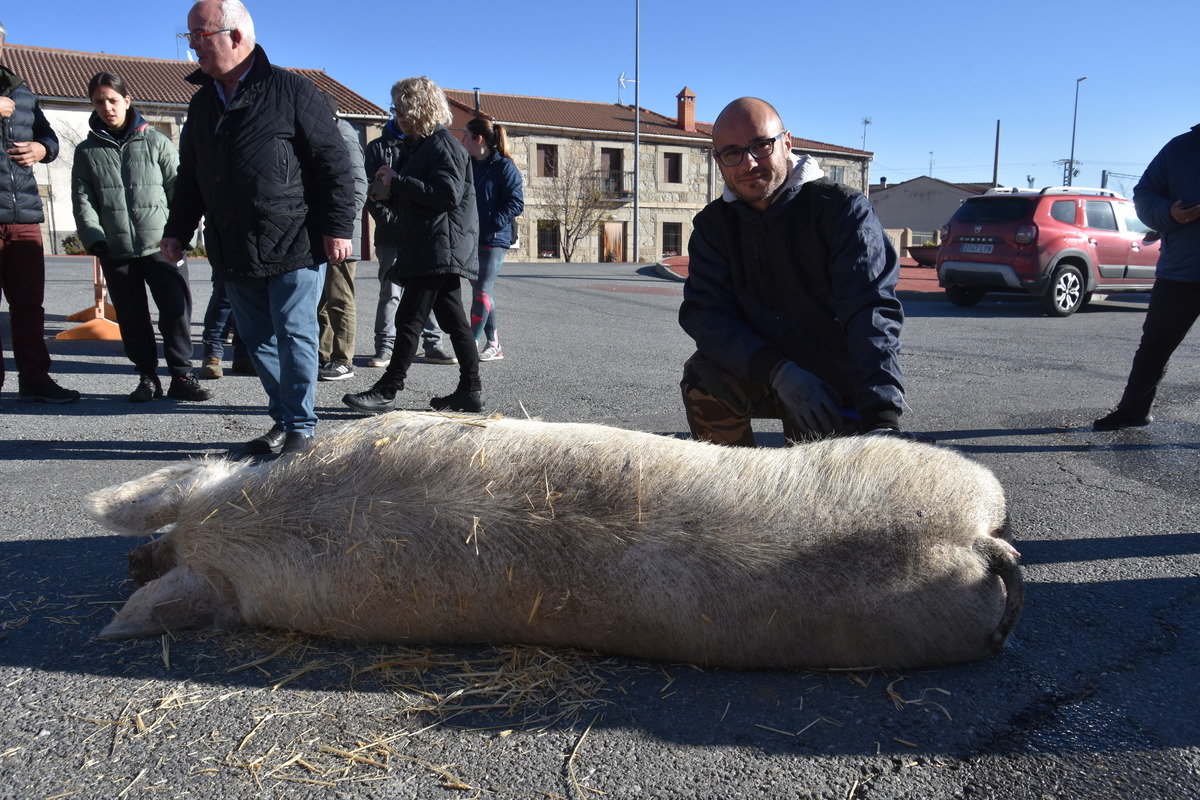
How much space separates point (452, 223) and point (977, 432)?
351 cm

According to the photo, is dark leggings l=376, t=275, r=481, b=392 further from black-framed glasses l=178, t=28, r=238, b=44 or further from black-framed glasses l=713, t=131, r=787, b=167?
black-framed glasses l=713, t=131, r=787, b=167

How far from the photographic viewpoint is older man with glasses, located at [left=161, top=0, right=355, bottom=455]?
4.11 meters

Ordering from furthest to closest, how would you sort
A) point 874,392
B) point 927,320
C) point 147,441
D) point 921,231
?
point 921,231 → point 927,320 → point 147,441 → point 874,392

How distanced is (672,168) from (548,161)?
22.0 ft

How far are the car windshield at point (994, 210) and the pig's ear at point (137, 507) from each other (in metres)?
12.9

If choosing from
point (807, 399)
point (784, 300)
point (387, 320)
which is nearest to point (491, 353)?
point (387, 320)

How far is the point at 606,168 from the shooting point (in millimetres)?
44219

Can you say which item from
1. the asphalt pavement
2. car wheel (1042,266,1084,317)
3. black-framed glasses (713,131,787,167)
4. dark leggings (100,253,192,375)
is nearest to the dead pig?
the asphalt pavement

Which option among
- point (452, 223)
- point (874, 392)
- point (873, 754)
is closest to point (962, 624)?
point (873, 754)

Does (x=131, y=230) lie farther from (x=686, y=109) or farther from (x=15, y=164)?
(x=686, y=109)

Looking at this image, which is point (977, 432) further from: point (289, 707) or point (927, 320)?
point (927, 320)

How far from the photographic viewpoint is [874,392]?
9.33 feet

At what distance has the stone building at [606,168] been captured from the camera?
139 ft

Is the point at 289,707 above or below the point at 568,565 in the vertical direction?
below
